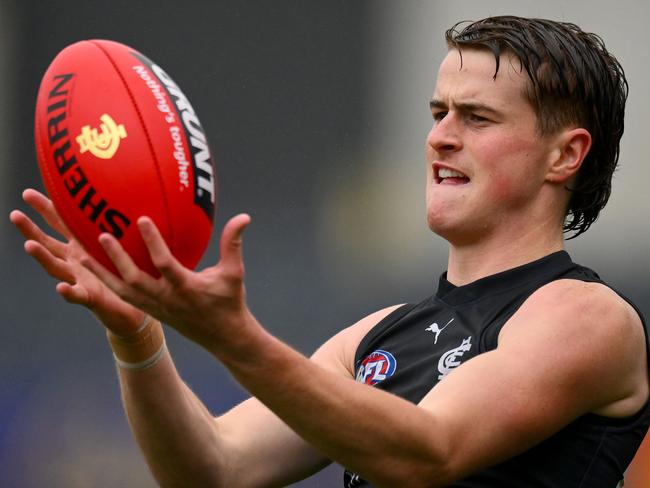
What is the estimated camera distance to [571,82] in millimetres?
2246

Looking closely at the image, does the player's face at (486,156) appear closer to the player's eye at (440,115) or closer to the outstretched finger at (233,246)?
the player's eye at (440,115)

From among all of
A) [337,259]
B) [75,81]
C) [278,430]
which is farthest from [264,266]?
[75,81]

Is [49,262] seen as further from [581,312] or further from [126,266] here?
[581,312]

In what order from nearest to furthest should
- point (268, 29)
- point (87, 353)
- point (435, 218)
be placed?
point (435, 218) → point (87, 353) → point (268, 29)

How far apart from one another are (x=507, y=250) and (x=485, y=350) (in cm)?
29

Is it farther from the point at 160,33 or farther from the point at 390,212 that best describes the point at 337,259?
the point at 160,33

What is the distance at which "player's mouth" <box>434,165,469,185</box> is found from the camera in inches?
88.0

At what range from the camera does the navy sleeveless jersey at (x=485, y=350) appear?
6.48ft

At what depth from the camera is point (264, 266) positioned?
3.83 meters

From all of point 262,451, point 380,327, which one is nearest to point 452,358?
point 380,327

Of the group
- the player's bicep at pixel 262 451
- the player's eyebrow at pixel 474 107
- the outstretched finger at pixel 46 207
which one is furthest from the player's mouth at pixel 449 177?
the outstretched finger at pixel 46 207

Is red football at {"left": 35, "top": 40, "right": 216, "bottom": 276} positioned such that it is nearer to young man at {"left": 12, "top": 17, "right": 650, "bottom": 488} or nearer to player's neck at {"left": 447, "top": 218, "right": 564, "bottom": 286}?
young man at {"left": 12, "top": 17, "right": 650, "bottom": 488}

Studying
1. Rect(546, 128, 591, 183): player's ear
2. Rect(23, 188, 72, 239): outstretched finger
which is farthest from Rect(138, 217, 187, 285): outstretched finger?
Rect(546, 128, 591, 183): player's ear

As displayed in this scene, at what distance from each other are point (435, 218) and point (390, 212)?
5.59 ft
